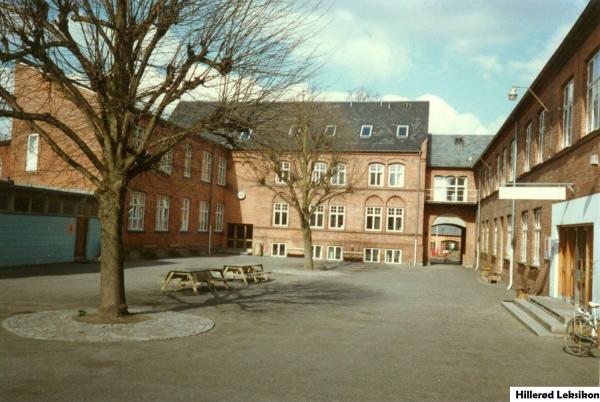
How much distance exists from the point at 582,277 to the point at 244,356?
370 inches

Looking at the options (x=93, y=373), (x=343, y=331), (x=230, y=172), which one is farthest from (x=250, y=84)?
(x=230, y=172)

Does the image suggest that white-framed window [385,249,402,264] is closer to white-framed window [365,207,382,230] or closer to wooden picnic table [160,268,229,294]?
white-framed window [365,207,382,230]

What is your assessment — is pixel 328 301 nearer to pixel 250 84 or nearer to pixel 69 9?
pixel 250 84

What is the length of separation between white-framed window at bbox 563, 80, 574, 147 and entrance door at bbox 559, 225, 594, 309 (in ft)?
8.30

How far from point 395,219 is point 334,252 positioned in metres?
4.79

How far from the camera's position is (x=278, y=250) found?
38.2m

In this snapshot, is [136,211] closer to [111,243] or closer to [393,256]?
[393,256]

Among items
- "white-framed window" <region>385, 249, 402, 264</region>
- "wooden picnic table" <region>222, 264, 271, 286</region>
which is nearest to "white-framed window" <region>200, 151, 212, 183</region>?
"white-framed window" <region>385, 249, 402, 264</region>

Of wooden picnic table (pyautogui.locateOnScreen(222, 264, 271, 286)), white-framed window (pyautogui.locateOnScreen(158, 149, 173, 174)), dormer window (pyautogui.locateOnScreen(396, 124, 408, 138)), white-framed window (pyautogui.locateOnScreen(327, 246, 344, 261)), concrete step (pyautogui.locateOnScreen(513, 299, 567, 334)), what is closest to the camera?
concrete step (pyautogui.locateOnScreen(513, 299, 567, 334))

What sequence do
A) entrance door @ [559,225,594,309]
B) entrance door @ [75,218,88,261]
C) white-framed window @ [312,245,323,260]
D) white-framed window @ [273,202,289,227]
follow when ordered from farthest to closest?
1. white-framed window @ [273,202,289,227]
2. white-framed window @ [312,245,323,260]
3. entrance door @ [75,218,88,261]
4. entrance door @ [559,225,594,309]

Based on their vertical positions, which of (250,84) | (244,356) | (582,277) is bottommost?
(244,356)

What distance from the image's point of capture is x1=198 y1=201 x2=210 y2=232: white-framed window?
35825 mm

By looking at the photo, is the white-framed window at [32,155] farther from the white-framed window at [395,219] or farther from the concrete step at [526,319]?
the concrete step at [526,319]

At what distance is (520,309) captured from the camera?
1441cm
